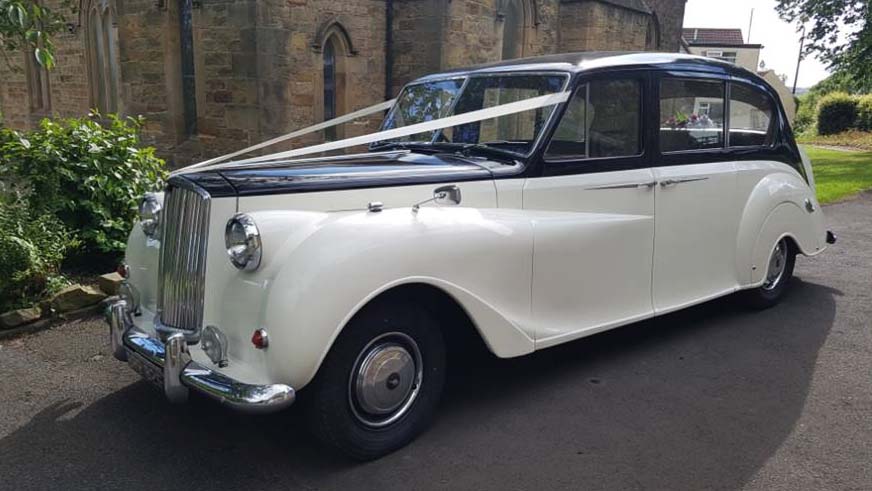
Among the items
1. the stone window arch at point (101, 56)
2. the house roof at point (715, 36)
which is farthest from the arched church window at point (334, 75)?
the house roof at point (715, 36)

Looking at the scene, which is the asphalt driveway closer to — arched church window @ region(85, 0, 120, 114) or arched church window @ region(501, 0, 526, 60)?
arched church window @ region(85, 0, 120, 114)

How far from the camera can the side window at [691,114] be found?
4578mm

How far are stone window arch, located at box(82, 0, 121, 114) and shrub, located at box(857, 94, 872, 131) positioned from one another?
30.9 meters

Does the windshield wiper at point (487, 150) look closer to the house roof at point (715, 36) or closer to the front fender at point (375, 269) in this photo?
the front fender at point (375, 269)

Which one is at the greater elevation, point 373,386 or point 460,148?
point 460,148

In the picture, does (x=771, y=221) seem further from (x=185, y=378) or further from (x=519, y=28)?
(x=519, y=28)

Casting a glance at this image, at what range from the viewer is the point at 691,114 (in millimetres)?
4832

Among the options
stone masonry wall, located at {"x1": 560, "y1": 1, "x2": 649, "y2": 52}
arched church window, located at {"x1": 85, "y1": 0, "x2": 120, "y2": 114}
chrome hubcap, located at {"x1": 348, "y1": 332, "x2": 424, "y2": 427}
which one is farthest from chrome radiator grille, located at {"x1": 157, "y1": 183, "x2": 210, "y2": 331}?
stone masonry wall, located at {"x1": 560, "y1": 1, "x2": 649, "y2": 52}

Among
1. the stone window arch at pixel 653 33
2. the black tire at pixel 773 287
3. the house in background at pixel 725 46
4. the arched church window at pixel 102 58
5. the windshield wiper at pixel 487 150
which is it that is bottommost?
the black tire at pixel 773 287

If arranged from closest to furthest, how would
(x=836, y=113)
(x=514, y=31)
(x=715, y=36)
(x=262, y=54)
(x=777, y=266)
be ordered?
(x=777, y=266)
(x=262, y=54)
(x=514, y=31)
(x=836, y=113)
(x=715, y=36)

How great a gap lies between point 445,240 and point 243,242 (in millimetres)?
971

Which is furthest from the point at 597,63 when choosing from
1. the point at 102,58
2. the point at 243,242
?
the point at 102,58

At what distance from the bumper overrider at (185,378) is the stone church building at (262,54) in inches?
295

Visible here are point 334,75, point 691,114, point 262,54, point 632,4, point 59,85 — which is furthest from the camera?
point 632,4
